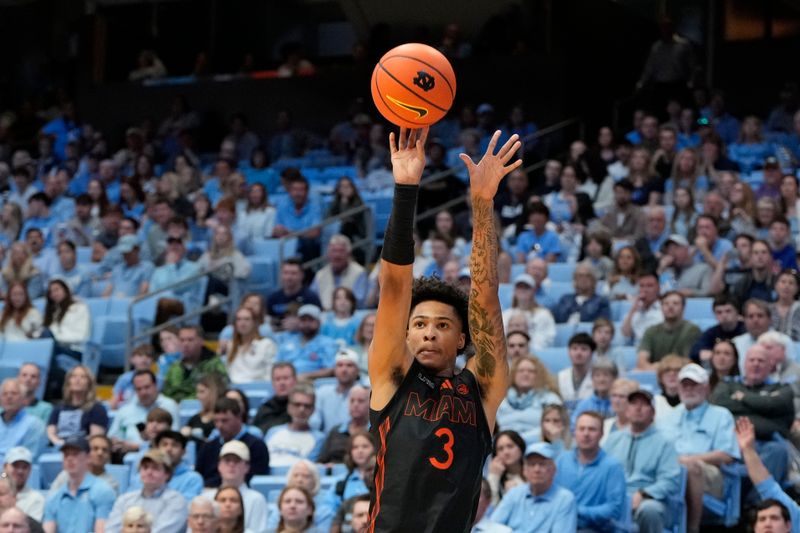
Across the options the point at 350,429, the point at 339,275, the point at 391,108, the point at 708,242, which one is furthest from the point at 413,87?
the point at 339,275

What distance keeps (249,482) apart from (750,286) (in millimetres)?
4351

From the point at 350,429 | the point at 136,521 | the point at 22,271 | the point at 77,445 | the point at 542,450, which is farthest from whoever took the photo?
the point at 22,271

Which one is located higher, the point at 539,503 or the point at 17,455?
the point at 17,455

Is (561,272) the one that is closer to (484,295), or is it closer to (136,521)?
(136,521)

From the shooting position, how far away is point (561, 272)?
13.5 m

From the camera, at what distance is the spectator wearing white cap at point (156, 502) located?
389 inches

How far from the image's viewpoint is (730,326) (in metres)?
11.1

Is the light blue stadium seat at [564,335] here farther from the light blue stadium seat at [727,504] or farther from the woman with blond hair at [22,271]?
the woman with blond hair at [22,271]

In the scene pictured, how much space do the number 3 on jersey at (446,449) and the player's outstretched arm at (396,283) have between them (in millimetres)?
227

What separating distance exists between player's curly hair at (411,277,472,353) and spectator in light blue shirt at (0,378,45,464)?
6960 millimetres

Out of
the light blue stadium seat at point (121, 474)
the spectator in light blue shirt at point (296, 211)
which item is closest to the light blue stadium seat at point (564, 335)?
the light blue stadium seat at point (121, 474)

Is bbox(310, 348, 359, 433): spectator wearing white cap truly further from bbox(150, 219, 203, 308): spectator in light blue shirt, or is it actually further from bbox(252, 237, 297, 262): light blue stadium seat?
bbox(252, 237, 297, 262): light blue stadium seat

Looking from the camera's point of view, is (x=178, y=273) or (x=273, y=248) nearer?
(x=178, y=273)

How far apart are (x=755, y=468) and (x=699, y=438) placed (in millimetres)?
608
